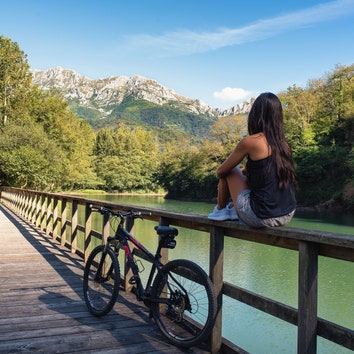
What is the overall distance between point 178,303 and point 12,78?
30974 millimetres

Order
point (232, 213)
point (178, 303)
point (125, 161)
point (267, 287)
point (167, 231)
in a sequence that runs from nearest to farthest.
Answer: point (232, 213)
point (178, 303)
point (167, 231)
point (267, 287)
point (125, 161)

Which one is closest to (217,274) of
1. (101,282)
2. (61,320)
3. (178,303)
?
Result: (178,303)

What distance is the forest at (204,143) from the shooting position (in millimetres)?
26786

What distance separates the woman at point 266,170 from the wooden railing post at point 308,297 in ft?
1.11

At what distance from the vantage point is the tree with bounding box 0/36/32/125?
2952cm

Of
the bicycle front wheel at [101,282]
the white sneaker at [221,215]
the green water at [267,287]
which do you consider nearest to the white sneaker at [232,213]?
the white sneaker at [221,215]

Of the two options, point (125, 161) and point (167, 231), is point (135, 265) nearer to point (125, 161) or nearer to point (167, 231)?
point (167, 231)

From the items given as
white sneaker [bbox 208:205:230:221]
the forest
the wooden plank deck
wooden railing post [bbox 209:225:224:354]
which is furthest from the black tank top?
the forest

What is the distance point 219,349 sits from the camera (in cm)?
264

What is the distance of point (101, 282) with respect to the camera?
3488 mm

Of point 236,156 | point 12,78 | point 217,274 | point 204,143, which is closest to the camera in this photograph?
point 236,156

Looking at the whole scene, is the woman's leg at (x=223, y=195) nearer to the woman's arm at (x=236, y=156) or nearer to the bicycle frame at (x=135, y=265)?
the woman's arm at (x=236, y=156)

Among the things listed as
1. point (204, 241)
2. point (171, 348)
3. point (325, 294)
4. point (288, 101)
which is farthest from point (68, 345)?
point (288, 101)

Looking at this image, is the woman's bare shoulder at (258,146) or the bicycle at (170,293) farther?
the bicycle at (170,293)
